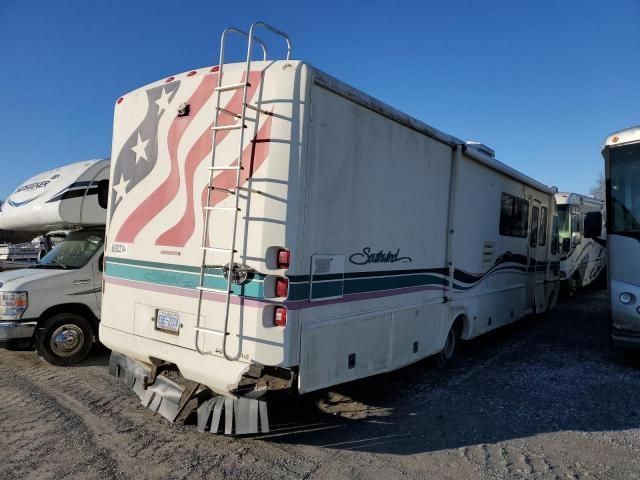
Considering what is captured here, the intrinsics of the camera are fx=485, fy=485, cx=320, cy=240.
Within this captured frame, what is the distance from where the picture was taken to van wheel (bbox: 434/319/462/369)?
21.2 feet

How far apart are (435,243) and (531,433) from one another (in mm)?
2236

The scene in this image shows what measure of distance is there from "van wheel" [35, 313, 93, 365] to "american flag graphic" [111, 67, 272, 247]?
7.82 ft

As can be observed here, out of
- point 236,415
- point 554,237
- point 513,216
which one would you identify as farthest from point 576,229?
point 236,415

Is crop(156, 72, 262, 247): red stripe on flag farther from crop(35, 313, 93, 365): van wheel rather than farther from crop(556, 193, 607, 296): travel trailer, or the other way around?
crop(556, 193, 607, 296): travel trailer

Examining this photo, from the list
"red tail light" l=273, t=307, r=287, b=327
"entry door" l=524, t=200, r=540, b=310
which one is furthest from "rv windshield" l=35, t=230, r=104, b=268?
"entry door" l=524, t=200, r=540, b=310

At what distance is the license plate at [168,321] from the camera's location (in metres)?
4.23

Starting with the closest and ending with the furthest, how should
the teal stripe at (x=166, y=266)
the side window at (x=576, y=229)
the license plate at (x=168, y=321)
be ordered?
the teal stripe at (x=166, y=266)
the license plate at (x=168, y=321)
the side window at (x=576, y=229)

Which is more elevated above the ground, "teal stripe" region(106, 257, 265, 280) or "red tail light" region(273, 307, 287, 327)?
"teal stripe" region(106, 257, 265, 280)

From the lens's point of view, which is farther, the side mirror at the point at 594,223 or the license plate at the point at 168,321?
the side mirror at the point at 594,223

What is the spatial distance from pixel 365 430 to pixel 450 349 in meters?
2.53

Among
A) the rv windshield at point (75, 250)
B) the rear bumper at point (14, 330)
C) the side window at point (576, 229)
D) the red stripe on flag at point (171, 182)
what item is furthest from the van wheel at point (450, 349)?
the side window at point (576, 229)

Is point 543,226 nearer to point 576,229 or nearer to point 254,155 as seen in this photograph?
point 576,229

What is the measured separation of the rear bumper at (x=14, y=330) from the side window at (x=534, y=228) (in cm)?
839

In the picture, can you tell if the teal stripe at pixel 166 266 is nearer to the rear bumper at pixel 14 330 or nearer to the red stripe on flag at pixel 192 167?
the red stripe on flag at pixel 192 167
